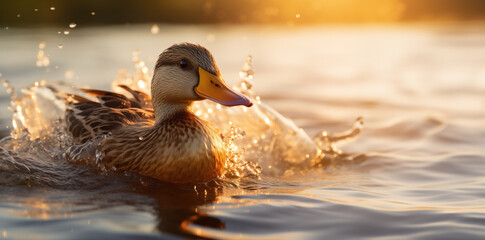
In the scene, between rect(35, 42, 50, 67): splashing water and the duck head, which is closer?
the duck head

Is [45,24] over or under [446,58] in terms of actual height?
over

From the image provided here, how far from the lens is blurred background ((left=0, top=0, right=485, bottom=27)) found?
17188 millimetres

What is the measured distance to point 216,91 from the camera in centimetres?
459

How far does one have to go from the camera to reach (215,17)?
860 inches

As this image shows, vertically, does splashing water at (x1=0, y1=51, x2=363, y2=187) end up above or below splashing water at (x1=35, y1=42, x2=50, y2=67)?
below

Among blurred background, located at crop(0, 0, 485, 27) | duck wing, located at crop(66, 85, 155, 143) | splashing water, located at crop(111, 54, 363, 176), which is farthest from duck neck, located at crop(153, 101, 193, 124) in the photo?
blurred background, located at crop(0, 0, 485, 27)

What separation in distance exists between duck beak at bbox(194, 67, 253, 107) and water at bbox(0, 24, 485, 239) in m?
0.70

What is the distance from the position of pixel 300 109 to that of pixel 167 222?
5611mm

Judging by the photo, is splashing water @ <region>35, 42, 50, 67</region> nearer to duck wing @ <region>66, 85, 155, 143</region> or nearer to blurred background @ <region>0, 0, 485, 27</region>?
blurred background @ <region>0, 0, 485, 27</region>

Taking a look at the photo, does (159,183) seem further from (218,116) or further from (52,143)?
(218,116)

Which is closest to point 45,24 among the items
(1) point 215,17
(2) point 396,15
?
(1) point 215,17

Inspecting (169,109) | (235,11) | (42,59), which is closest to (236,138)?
(169,109)

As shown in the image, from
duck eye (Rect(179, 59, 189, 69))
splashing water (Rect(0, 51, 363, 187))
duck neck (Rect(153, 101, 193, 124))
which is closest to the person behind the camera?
duck eye (Rect(179, 59, 189, 69))

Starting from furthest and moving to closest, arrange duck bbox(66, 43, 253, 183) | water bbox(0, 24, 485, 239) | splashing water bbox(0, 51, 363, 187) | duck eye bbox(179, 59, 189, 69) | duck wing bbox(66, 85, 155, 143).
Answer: splashing water bbox(0, 51, 363, 187) → duck wing bbox(66, 85, 155, 143) → duck eye bbox(179, 59, 189, 69) → duck bbox(66, 43, 253, 183) → water bbox(0, 24, 485, 239)
